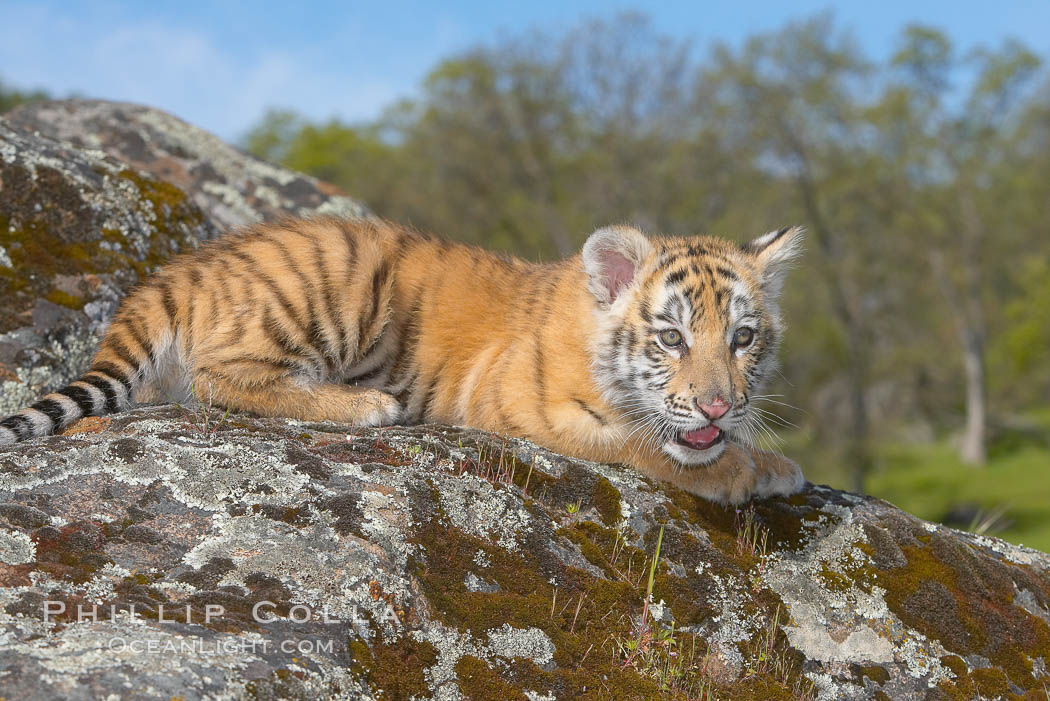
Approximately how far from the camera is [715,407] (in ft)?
16.2

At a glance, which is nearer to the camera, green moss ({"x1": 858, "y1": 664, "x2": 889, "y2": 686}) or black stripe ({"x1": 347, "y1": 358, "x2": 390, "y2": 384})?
green moss ({"x1": 858, "y1": 664, "x2": 889, "y2": 686})

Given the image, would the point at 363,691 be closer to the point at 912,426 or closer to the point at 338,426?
the point at 338,426

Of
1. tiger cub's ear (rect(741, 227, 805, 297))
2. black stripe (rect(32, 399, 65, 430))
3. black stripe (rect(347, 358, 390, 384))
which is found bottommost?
black stripe (rect(32, 399, 65, 430))

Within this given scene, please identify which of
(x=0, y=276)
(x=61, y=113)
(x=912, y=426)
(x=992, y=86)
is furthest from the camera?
(x=912, y=426)

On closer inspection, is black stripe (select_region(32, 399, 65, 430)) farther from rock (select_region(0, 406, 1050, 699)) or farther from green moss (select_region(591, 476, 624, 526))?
green moss (select_region(591, 476, 624, 526))

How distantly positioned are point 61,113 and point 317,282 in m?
5.76

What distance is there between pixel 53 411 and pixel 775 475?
4.24m

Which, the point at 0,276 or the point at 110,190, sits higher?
the point at 110,190

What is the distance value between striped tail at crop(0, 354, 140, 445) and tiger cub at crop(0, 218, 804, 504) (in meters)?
0.01

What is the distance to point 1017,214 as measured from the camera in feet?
178

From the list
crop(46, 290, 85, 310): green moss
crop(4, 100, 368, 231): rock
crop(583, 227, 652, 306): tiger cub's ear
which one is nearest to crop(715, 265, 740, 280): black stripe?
crop(583, 227, 652, 306): tiger cub's ear

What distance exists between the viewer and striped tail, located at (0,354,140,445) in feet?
15.0

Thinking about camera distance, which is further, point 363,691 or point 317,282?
point 317,282

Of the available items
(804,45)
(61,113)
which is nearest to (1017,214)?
(804,45)
